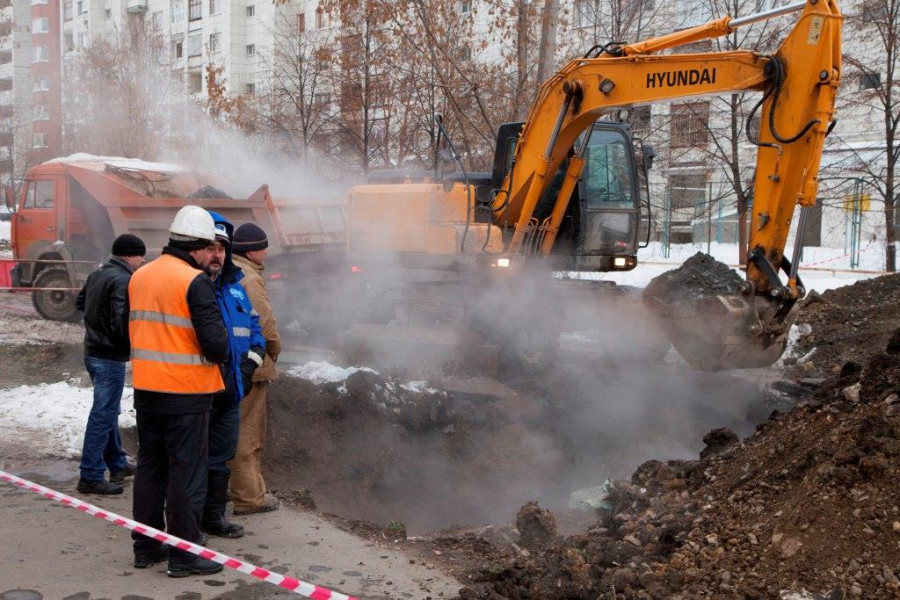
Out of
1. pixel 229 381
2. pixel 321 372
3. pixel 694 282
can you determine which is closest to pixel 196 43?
pixel 321 372

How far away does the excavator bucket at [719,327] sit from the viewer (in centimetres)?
746

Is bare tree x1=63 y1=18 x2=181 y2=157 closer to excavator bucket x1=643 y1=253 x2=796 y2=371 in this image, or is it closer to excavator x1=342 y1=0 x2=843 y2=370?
excavator x1=342 y1=0 x2=843 y2=370

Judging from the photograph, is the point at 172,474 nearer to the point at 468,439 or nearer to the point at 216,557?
A: the point at 216,557

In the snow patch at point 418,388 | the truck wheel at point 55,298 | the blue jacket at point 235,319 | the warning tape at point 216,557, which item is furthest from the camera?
the truck wheel at point 55,298

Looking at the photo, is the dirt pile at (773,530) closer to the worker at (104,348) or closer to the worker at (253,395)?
the worker at (253,395)

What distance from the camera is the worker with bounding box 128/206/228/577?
4438 mm

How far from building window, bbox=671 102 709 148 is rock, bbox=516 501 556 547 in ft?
45.9

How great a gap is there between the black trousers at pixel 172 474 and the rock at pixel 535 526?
7.17 feet

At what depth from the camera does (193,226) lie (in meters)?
4.54

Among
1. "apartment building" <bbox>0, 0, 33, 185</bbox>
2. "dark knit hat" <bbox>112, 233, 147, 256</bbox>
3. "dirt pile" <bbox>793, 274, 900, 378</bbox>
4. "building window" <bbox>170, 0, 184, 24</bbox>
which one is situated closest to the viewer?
"dark knit hat" <bbox>112, 233, 147, 256</bbox>

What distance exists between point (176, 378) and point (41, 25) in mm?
68886

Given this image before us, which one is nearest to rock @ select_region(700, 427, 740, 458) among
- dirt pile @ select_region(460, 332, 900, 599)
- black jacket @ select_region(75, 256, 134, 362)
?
dirt pile @ select_region(460, 332, 900, 599)

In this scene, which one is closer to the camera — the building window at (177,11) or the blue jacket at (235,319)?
the blue jacket at (235,319)

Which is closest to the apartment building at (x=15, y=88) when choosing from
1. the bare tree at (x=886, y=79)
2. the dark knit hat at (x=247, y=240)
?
the bare tree at (x=886, y=79)
